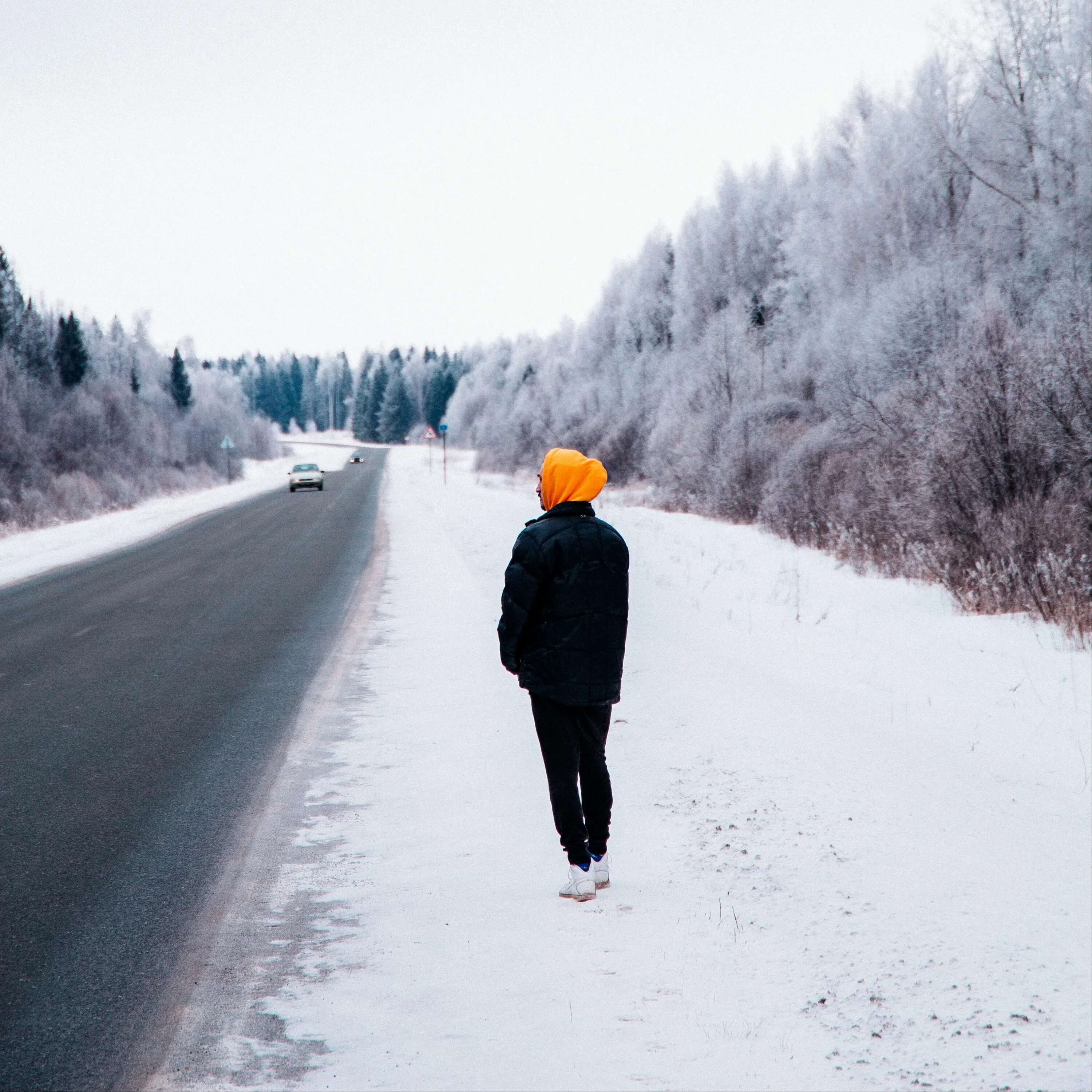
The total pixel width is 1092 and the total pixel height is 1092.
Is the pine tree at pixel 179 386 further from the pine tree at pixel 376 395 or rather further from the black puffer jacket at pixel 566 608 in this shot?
the black puffer jacket at pixel 566 608

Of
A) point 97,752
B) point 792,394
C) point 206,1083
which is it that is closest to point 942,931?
point 206,1083

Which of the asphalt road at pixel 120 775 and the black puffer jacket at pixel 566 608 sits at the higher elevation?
the black puffer jacket at pixel 566 608

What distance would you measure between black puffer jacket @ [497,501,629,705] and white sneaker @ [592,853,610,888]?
0.73 m

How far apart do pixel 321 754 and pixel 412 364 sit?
15224 centimetres

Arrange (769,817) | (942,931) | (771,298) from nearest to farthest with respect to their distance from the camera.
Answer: (942,931)
(769,817)
(771,298)

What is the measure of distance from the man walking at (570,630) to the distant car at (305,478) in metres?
40.8

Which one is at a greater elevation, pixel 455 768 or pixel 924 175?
pixel 924 175

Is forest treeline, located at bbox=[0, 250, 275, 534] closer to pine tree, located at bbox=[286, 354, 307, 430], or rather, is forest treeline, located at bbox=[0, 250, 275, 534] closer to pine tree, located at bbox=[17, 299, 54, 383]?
pine tree, located at bbox=[17, 299, 54, 383]

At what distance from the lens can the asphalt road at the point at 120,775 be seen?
3.27 metres

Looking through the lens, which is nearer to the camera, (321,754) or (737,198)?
(321,754)

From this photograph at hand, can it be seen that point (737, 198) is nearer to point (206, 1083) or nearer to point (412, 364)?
point (206, 1083)

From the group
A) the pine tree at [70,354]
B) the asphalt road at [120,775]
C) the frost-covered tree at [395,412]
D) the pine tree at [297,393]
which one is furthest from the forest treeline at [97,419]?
the pine tree at [297,393]

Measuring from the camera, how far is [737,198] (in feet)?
164

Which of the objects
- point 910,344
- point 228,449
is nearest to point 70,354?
point 228,449
